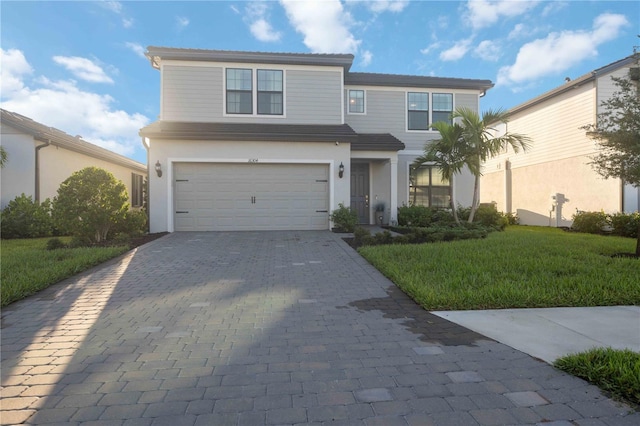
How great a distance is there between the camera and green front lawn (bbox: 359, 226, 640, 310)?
4.78 meters

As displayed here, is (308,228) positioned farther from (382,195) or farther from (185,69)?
(185,69)

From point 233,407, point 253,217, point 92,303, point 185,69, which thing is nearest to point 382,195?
point 253,217

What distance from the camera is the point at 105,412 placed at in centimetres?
240

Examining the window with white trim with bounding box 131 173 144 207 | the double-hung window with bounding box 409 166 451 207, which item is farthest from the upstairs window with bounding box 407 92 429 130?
the window with white trim with bounding box 131 173 144 207

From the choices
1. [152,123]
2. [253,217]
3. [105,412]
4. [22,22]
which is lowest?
[105,412]

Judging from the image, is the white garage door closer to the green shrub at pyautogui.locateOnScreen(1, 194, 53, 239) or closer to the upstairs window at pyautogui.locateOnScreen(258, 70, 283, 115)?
the upstairs window at pyautogui.locateOnScreen(258, 70, 283, 115)

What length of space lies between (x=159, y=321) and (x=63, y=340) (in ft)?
2.97

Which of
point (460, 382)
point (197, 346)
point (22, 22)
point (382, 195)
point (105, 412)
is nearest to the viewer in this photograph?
point (105, 412)

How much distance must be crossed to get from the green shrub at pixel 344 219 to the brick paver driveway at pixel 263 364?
6666mm

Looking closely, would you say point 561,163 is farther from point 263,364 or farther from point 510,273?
point 263,364

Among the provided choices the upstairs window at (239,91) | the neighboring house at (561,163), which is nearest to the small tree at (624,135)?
the neighboring house at (561,163)

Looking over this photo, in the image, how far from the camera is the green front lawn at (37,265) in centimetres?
525

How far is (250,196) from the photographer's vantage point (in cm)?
1276

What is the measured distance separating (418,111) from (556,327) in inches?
519
